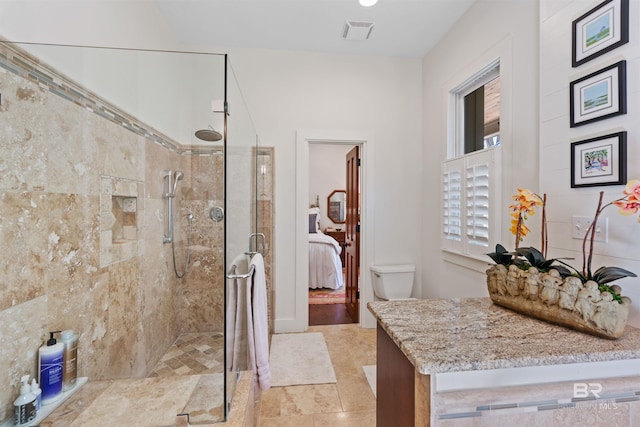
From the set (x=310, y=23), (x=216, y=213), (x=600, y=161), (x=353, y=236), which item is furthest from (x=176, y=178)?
(x=600, y=161)

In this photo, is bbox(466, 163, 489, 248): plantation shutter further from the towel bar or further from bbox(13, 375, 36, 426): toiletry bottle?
bbox(13, 375, 36, 426): toiletry bottle

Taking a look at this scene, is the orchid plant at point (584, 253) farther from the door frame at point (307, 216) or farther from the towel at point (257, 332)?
the door frame at point (307, 216)

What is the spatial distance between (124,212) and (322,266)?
3.15 metres

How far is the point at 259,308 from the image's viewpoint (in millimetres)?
1705

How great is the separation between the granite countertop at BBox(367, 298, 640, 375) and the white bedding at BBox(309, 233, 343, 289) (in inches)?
129

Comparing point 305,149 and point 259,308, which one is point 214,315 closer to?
point 259,308

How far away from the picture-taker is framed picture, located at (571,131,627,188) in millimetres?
1172

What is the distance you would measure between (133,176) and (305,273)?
5.79 feet

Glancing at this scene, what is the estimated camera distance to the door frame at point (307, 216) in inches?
115

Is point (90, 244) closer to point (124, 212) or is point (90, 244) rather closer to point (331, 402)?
point (124, 212)

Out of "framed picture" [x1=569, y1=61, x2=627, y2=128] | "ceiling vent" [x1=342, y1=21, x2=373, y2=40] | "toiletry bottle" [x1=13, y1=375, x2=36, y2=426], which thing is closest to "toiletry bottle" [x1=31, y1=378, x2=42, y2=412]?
"toiletry bottle" [x1=13, y1=375, x2=36, y2=426]

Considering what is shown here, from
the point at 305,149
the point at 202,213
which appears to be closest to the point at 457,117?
the point at 305,149

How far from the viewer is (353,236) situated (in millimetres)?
3516

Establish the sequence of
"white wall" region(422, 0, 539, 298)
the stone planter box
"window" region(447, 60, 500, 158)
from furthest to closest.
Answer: "window" region(447, 60, 500, 158) → "white wall" region(422, 0, 539, 298) → the stone planter box
